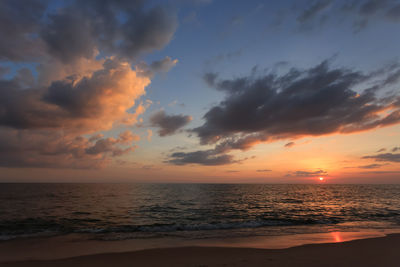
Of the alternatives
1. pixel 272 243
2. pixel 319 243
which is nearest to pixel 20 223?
pixel 272 243

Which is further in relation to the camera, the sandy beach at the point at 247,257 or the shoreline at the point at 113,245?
the shoreline at the point at 113,245

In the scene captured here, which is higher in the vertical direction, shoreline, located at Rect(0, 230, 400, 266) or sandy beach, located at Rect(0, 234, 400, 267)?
sandy beach, located at Rect(0, 234, 400, 267)

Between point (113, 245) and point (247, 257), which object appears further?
point (113, 245)

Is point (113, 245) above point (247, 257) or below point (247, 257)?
below

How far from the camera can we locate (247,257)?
10273mm

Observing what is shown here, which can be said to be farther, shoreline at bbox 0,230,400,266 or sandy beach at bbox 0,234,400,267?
shoreline at bbox 0,230,400,266

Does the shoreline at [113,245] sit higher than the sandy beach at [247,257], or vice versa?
the sandy beach at [247,257]

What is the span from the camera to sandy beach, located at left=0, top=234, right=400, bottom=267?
9.59m

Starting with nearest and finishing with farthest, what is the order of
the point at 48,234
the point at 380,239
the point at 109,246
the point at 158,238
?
the point at 109,246 < the point at 380,239 < the point at 158,238 < the point at 48,234

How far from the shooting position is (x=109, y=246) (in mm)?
12930

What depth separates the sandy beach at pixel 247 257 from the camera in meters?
9.59

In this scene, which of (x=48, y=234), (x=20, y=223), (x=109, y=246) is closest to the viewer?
(x=109, y=246)

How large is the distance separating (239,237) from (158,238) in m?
5.85

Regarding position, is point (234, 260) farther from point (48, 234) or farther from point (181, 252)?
point (48, 234)
